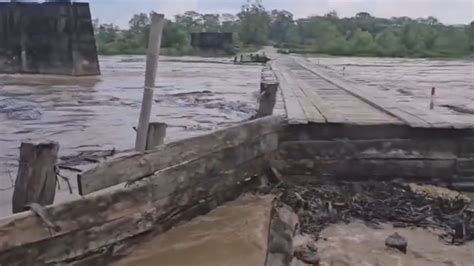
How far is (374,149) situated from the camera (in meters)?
8.21

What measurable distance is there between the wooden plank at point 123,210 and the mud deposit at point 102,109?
74.8 inches

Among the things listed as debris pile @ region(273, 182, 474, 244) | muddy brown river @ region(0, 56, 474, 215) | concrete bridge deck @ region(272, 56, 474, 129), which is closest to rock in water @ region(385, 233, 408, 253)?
debris pile @ region(273, 182, 474, 244)

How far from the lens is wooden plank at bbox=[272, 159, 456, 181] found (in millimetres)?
8172

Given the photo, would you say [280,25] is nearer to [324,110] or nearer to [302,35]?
[302,35]

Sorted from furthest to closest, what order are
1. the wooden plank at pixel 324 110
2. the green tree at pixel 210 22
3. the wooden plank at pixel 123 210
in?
1. the green tree at pixel 210 22
2. the wooden plank at pixel 324 110
3. the wooden plank at pixel 123 210

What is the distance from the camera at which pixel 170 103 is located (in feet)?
54.7

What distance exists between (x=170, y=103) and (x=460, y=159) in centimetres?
978

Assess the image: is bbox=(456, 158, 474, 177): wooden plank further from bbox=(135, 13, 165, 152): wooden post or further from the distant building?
the distant building

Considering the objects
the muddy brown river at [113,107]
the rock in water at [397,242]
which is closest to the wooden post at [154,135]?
the muddy brown river at [113,107]

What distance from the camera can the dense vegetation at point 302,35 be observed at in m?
58.3

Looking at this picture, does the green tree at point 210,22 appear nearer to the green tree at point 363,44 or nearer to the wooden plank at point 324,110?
the green tree at point 363,44

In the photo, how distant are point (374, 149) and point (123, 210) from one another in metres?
3.98

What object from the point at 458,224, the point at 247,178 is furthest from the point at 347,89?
the point at 458,224

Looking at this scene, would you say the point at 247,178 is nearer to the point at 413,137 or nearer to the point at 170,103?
the point at 413,137
